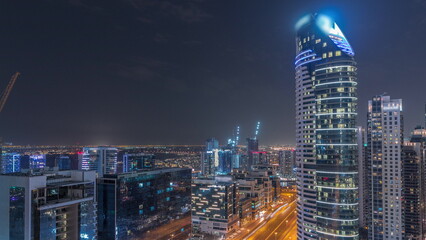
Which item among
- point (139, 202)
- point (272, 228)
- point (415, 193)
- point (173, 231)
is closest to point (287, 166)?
point (272, 228)

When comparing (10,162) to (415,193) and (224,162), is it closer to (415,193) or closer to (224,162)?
(224,162)

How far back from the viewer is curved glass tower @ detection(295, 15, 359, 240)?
39.4m

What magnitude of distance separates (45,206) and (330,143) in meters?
32.2

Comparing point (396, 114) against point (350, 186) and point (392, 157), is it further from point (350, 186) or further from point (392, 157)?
point (350, 186)

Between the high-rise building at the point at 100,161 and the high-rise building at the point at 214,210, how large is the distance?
4545cm

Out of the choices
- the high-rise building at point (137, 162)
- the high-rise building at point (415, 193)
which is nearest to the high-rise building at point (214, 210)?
the high-rise building at point (415, 193)

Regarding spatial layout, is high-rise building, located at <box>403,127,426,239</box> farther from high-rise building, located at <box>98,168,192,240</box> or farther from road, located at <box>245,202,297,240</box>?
high-rise building, located at <box>98,168,192,240</box>

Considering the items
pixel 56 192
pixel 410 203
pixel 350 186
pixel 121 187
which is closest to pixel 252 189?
pixel 410 203

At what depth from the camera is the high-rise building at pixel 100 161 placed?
99688 millimetres

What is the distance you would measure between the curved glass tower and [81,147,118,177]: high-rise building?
70427 millimetres

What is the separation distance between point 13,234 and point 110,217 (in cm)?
1287

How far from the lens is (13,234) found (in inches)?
919

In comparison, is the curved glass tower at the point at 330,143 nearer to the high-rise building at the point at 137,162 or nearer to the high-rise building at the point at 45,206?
the high-rise building at the point at 45,206

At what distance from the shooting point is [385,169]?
169 ft
